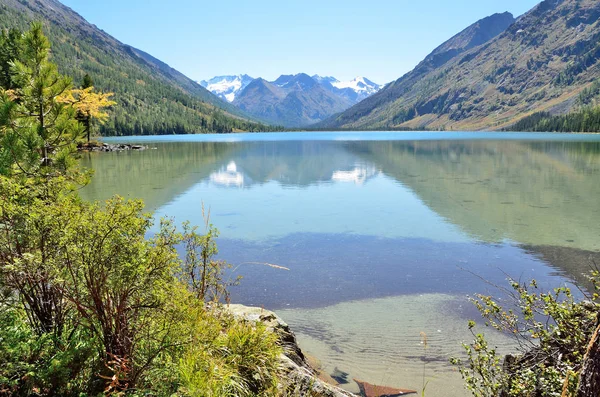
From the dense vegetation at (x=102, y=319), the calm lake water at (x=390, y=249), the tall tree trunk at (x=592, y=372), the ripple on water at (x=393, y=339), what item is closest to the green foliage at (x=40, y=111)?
the calm lake water at (x=390, y=249)

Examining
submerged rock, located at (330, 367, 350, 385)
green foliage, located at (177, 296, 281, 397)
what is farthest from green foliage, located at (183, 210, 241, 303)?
submerged rock, located at (330, 367, 350, 385)

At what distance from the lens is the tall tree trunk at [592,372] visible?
322 cm

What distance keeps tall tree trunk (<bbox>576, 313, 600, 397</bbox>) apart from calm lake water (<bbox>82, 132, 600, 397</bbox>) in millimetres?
2447

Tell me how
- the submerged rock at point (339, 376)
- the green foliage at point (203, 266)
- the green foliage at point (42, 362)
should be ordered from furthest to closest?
the submerged rock at point (339, 376)
the green foliage at point (203, 266)
the green foliage at point (42, 362)

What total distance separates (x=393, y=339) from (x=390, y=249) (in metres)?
7.88

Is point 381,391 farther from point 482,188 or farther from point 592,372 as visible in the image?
point 482,188

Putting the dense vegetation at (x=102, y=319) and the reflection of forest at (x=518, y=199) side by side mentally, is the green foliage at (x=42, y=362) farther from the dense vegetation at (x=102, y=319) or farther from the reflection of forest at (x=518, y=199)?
the reflection of forest at (x=518, y=199)

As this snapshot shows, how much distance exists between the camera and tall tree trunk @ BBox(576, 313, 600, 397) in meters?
3.22

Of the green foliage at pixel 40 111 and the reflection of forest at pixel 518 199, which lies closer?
the green foliage at pixel 40 111

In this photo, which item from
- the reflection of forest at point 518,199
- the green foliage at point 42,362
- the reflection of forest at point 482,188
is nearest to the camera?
the green foliage at point 42,362

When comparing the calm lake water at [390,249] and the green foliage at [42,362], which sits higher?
the green foliage at [42,362]

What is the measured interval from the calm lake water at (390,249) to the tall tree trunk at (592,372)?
2.45 metres

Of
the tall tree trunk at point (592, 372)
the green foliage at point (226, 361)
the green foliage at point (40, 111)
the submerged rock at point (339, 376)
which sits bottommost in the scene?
the submerged rock at point (339, 376)

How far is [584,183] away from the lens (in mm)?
36750
